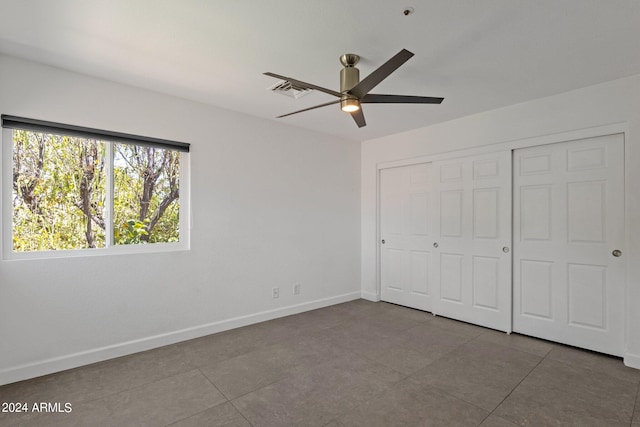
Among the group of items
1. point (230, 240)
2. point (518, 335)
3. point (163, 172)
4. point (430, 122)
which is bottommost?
point (518, 335)

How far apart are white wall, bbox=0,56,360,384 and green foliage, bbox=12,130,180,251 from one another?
0.20 meters

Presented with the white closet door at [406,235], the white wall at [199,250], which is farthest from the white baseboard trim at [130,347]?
the white closet door at [406,235]

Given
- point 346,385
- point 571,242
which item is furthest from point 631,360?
point 346,385

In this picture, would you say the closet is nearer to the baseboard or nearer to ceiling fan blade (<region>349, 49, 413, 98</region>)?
the baseboard

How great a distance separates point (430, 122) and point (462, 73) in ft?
4.33

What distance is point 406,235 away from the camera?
14.6 ft

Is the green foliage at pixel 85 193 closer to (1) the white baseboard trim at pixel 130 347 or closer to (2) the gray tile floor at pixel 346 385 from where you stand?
(1) the white baseboard trim at pixel 130 347

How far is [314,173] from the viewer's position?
4379 mm

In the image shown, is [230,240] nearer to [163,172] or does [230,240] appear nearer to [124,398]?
[163,172]

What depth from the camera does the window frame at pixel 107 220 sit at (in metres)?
2.42

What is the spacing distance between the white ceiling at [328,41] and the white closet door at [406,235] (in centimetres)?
150

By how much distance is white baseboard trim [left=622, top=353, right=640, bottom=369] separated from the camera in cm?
262

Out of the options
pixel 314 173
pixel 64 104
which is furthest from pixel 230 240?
pixel 64 104

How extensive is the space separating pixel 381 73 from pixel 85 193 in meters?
2.74
